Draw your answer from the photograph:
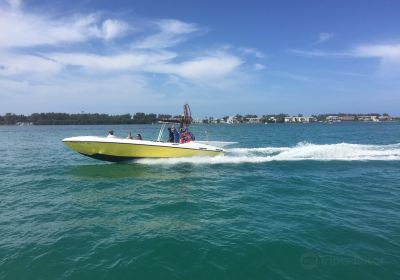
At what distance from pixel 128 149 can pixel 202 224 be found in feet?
35.9

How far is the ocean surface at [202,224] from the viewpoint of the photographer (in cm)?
673

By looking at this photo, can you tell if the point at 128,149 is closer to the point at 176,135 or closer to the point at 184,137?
the point at 176,135

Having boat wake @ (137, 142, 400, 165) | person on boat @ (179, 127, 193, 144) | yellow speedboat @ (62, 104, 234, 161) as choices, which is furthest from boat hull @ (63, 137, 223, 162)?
person on boat @ (179, 127, 193, 144)

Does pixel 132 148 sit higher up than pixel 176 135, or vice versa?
pixel 176 135

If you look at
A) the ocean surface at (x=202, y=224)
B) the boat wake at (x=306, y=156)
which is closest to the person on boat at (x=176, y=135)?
the boat wake at (x=306, y=156)

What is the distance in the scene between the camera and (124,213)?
34.0ft

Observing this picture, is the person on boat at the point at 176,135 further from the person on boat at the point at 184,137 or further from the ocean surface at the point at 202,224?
the ocean surface at the point at 202,224

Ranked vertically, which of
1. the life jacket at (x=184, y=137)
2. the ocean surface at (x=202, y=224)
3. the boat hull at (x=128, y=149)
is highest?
the life jacket at (x=184, y=137)

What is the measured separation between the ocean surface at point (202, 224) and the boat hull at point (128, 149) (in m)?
1.85

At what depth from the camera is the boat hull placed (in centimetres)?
1872

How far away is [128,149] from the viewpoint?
1923 cm

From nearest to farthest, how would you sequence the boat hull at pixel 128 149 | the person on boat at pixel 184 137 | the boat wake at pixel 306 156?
the boat hull at pixel 128 149 → the boat wake at pixel 306 156 → the person on boat at pixel 184 137

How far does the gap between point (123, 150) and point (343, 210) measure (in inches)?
503

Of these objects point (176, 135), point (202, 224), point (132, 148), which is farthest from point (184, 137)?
point (202, 224)
